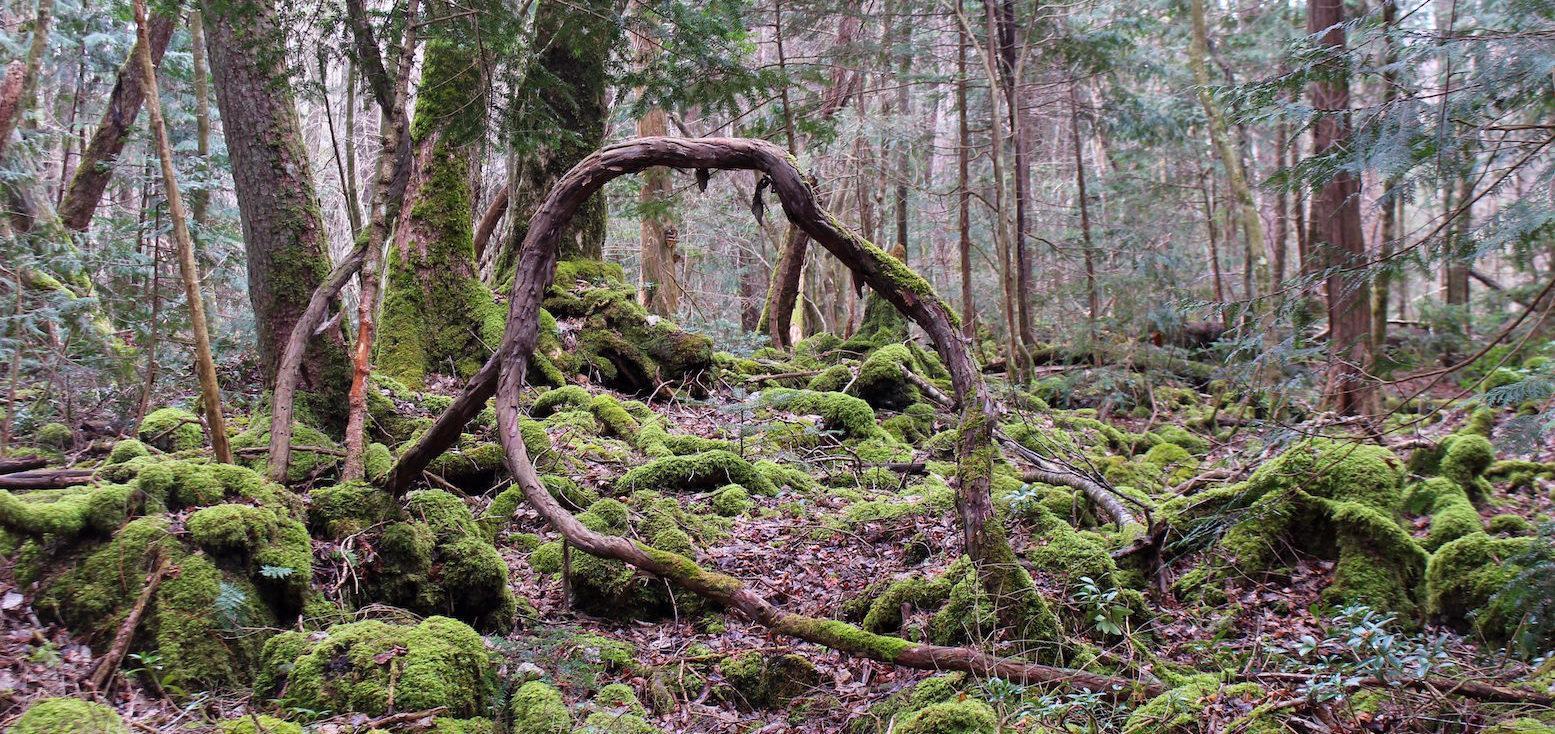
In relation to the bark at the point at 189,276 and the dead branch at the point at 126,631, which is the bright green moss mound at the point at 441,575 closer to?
Answer: the dead branch at the point at 126,631

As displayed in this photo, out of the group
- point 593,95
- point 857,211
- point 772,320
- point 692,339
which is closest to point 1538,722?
point 692,339

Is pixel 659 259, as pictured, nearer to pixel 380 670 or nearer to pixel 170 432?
pixel 170 432

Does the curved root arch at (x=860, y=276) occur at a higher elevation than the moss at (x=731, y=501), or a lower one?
higher

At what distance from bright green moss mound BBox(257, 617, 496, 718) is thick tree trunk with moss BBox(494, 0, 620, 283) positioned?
4636 millimetres

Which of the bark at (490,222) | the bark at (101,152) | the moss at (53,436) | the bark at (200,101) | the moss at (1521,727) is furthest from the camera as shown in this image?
the bark at (490,222)

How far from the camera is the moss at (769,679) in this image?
14.6 ft

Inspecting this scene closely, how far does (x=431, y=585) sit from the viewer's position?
4793 mm

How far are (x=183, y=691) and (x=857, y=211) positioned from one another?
780 inches

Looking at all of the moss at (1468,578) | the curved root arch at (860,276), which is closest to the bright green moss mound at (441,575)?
the curved root arch at (860,276)

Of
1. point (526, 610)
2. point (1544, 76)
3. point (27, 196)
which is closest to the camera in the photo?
point (1544, 76)

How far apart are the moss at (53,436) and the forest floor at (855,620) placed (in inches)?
116

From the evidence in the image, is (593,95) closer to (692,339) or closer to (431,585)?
(692,339)

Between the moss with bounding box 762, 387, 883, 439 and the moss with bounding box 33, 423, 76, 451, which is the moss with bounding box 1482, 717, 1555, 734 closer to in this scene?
the moss with bounding box 762, 387, 883, 439

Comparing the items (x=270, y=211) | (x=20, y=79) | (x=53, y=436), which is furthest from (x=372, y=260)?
(x=20, y=79)
